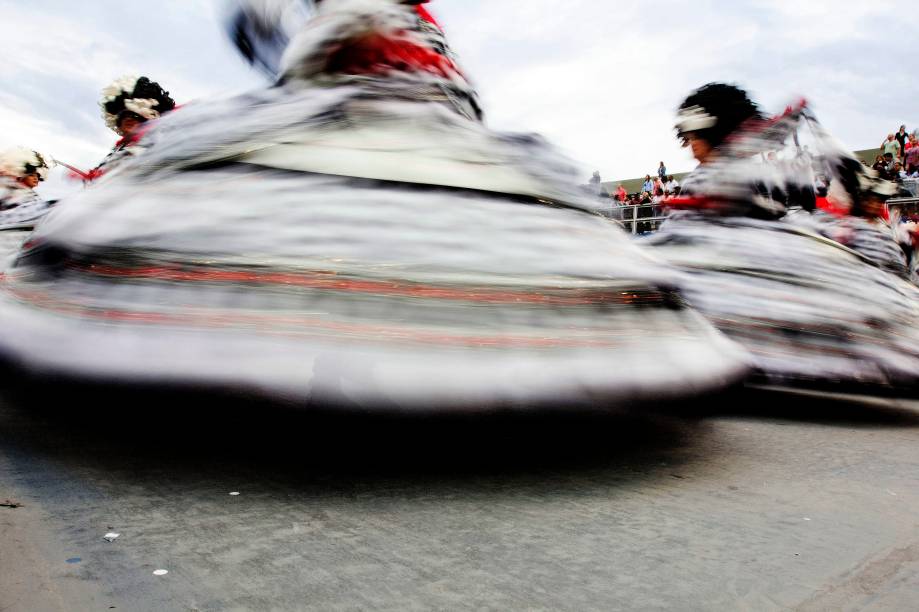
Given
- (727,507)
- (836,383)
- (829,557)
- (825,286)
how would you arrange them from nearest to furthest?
(829,557)
(727,507)
(836,383)
(825,286)

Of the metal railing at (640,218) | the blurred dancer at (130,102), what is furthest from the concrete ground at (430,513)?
the metal railing at (640,218)

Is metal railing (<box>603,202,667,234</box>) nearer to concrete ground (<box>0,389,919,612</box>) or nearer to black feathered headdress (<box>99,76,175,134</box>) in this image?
black feathered headdress (<box>99,76,175,134</box>)

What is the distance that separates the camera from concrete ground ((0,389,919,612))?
1.04m

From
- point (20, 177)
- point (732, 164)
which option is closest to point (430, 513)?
point (732, 164)

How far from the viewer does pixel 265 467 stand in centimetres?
157

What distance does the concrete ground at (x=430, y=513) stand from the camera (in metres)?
1.04

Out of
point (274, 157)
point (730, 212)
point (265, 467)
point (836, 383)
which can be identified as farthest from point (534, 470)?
point (730, 212)

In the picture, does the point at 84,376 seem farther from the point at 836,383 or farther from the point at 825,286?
the point at 825,286

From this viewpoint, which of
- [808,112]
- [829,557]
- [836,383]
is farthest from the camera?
[808,112]

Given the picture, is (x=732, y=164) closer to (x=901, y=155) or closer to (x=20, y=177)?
(x=20, y=177)

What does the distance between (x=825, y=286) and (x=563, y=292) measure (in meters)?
1.79

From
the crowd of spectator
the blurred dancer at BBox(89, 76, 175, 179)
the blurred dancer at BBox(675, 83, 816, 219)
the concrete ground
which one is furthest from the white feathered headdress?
the crowd of spectator

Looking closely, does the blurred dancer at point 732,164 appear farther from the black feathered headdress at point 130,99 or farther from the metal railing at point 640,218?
the metal railing at point 640,218

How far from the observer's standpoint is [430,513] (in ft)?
4.44
